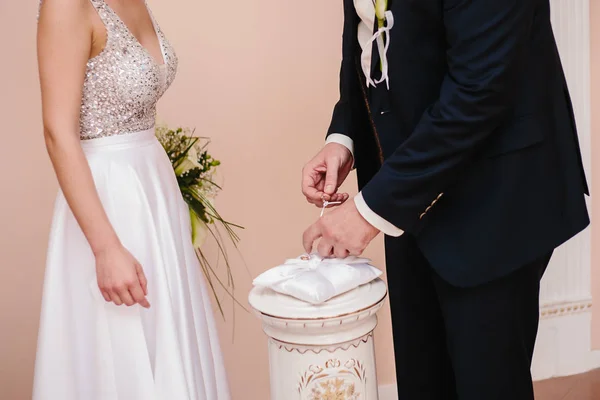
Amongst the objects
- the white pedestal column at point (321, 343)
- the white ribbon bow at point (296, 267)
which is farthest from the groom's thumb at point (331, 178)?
the white pedestal column at point (321, 343)

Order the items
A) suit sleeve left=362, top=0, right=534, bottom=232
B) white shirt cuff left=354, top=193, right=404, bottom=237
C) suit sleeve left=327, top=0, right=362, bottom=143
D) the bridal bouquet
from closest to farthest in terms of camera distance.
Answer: suit sleeve left=362, top=0, right=534, bottom=232 → white shirt cuff left=354, top=193, right=404, bottom=237 → suit sleeve left=327, top=0, right=362, bottom=143 → the bridal bouquet

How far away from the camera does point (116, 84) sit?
1709mm

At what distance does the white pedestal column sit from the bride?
399 mm

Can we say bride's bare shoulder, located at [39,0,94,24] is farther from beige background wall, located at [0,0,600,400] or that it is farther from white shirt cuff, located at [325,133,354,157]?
beige background wall, located at [0,0,600,400]

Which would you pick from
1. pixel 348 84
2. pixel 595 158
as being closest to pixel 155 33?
pixel 348 84

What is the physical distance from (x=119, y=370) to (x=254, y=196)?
1243 millimetres

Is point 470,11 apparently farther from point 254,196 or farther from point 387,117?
point 254,196

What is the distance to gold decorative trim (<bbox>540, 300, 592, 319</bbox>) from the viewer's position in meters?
3.14

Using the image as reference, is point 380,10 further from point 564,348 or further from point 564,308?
point 564,348

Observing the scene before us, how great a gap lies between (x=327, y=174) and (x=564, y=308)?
76.1 inches

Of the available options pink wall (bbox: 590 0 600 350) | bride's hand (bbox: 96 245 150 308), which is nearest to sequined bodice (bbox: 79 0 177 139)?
bride's hand (bbox: 96 245 150 308)

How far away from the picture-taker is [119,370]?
5.52 feet

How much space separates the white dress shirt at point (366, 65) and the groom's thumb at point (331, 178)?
81mm

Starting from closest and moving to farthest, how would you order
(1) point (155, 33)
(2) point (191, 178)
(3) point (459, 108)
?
(3) point (459, 108), (1) point (155, 33), (2) point (191, 178)
